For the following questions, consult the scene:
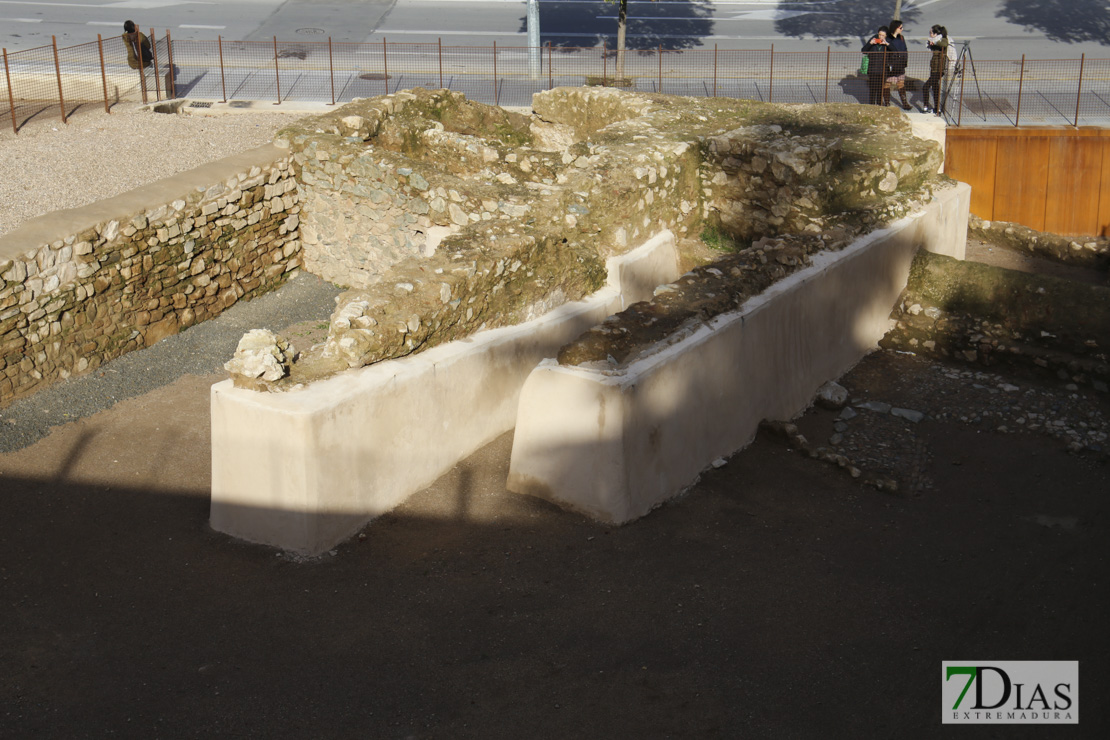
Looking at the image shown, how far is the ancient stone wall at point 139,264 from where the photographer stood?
910cm

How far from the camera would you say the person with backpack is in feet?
57.3

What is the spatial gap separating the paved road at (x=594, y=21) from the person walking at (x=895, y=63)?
613 cm

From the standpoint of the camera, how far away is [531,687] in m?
5.83

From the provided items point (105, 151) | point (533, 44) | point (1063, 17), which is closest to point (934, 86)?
point (533, 44)

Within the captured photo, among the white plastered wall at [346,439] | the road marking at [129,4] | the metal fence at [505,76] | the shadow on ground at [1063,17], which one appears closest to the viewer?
the white plastered wall at [346,439]

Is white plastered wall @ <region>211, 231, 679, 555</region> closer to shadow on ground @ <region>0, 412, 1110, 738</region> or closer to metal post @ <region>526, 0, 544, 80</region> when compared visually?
shadow on ground @ <region>0, 412, 1110, 738</region>

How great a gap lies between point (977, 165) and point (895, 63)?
337 centimetres

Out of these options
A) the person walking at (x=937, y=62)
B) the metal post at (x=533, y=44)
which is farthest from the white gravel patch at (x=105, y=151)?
the person walking at (x=937, y=62)

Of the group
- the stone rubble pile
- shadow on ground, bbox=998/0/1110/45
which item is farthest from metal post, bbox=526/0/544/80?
the stone rubble pile

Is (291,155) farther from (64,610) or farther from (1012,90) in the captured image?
(1012,90)

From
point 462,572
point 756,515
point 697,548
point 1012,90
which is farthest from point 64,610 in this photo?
point 1012,90

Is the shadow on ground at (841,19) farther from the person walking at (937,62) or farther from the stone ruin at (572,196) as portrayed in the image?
the stone ruin at (572,196)

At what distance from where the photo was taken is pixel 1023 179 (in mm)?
14523

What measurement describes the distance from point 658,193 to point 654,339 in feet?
10.7
